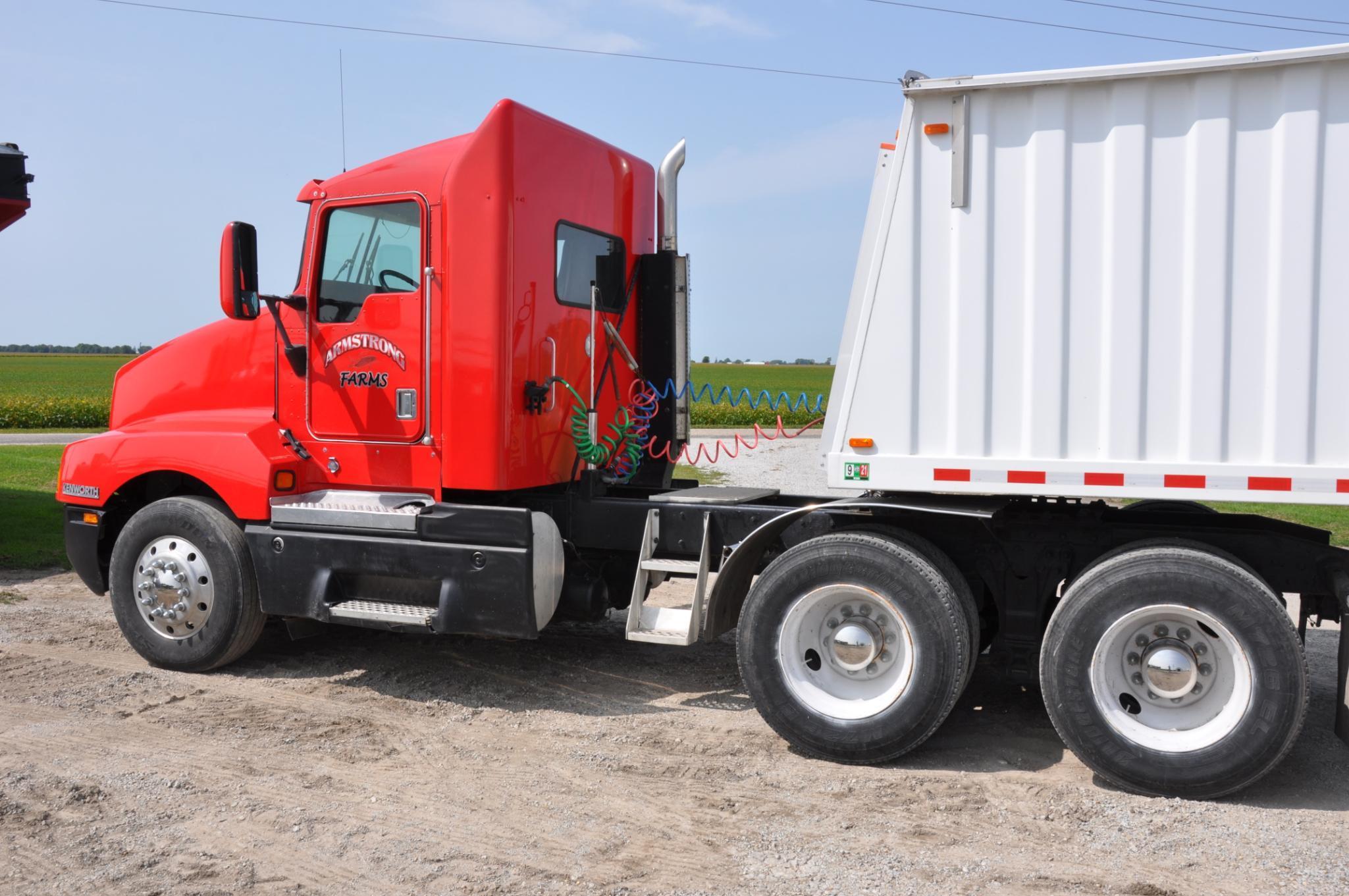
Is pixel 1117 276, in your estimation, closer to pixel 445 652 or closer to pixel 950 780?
pixel 950 780

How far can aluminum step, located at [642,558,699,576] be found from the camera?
566cm

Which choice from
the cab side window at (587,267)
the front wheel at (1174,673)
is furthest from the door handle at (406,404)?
the front wheel at (1174,673)

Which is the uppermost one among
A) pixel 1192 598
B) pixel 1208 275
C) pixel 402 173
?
pixel 402 173

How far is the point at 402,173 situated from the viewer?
605 cm

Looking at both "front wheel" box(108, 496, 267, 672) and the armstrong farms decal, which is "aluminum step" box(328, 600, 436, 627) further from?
the armstrong farms decal

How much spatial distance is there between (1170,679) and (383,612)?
12.7 feet

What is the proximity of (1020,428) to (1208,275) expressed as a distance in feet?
3.14

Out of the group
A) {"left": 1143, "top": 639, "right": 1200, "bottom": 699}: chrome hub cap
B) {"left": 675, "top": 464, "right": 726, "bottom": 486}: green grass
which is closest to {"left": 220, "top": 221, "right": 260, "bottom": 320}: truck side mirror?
{"left": 1143, "top": 639, "right": 1200, "bottom": 699}: chrome hub cap

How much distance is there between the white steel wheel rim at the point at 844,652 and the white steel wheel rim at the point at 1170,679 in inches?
34.2

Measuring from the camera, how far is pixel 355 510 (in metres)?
6.00

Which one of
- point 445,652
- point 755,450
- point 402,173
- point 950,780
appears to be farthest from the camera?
point 755,450

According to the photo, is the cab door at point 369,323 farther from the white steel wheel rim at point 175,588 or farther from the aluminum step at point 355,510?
the white steel wheel rim at point 175,588

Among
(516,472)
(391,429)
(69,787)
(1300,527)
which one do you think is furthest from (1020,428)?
(69,787)

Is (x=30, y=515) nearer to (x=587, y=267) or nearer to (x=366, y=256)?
(x=366, y=256)
